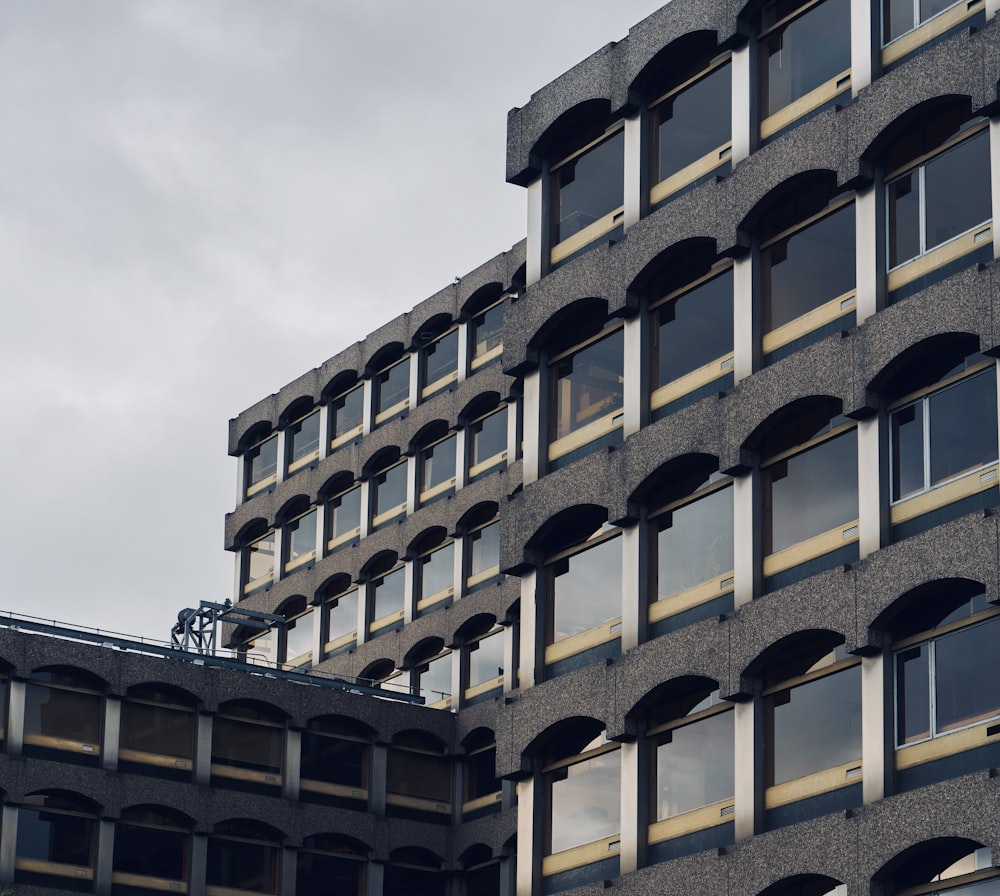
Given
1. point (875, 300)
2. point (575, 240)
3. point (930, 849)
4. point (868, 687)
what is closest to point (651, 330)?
point (575, 240)

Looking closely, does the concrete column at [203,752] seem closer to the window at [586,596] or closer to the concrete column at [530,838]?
the concrete column at [530,838]

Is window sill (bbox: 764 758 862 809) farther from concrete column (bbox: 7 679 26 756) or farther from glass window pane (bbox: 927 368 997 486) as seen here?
concrete column (bbox: 7 679 26 756)

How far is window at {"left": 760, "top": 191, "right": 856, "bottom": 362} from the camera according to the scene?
45875mm

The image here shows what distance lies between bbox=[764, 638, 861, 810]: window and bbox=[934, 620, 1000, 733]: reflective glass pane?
7.49 ft

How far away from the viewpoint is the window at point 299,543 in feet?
281

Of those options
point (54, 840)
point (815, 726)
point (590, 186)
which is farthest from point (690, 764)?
point (54, 840)

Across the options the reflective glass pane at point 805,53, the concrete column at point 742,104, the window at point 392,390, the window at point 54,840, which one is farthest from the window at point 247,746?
the reflective glass pane at point 805,53

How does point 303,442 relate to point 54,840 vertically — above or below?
above

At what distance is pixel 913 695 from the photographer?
136 feet

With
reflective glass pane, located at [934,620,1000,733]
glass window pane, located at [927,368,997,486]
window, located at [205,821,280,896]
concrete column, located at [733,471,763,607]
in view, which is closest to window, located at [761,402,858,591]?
concrete column, located at [733,471,763,607]

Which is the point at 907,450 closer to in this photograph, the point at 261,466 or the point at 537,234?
the point at 537,234

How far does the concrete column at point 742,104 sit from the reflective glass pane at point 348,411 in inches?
1451

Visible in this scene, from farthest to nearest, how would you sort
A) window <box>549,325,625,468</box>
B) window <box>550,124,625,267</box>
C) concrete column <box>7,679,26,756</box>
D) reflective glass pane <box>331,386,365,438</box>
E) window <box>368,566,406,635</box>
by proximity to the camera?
1. reflective glass pane <box>331,386,365,438</box>
2. window <box>368,566,406,635</box>
3. concrete column <box>7,679,26,756</box>
4. window <box>550,124,625,267</box>
5. window <box>549,325,625,468</box>

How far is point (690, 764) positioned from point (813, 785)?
13.9 feet
